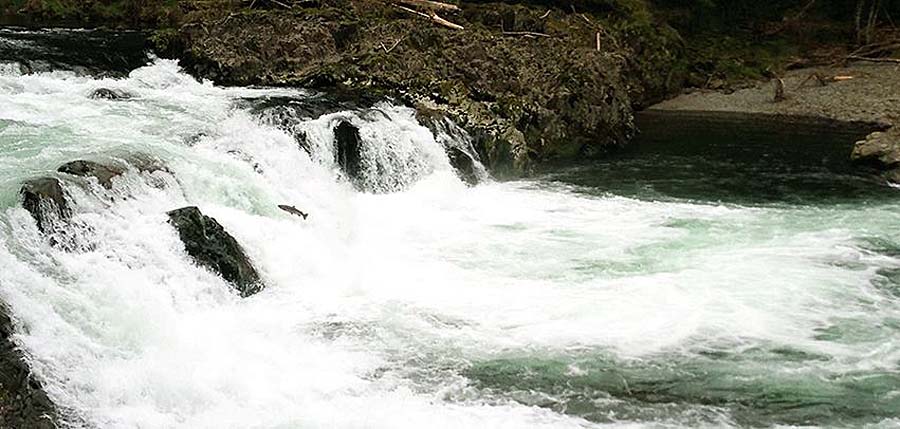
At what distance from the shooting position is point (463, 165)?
1572 centimetres

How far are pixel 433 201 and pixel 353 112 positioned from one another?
2.29 metres

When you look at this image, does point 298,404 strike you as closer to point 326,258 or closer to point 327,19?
point 326,258

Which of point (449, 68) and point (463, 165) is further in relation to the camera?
point (449, 68)

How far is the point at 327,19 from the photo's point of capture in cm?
1880

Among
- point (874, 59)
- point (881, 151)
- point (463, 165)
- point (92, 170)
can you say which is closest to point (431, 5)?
point (463, 165)

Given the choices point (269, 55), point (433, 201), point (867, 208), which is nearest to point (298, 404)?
point (433, 201)

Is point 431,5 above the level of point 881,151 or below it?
above

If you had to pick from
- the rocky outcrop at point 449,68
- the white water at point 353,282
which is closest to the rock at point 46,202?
the white water at point 353,282

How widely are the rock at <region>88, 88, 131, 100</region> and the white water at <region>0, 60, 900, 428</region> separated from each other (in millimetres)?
359

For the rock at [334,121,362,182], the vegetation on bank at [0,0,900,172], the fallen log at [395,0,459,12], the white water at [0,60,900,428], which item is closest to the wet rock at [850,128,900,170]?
the white water at [0,60,900,428]

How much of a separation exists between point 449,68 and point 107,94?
6.91 m

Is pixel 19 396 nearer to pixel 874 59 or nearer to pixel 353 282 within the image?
pixel 353 282

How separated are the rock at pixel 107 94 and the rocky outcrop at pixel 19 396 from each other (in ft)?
28.6

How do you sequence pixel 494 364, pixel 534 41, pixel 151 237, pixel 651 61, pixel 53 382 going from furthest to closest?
pixel 651 61
pixel 534 41
pixel 151 237
pixel 494 364
pixel 53 382
